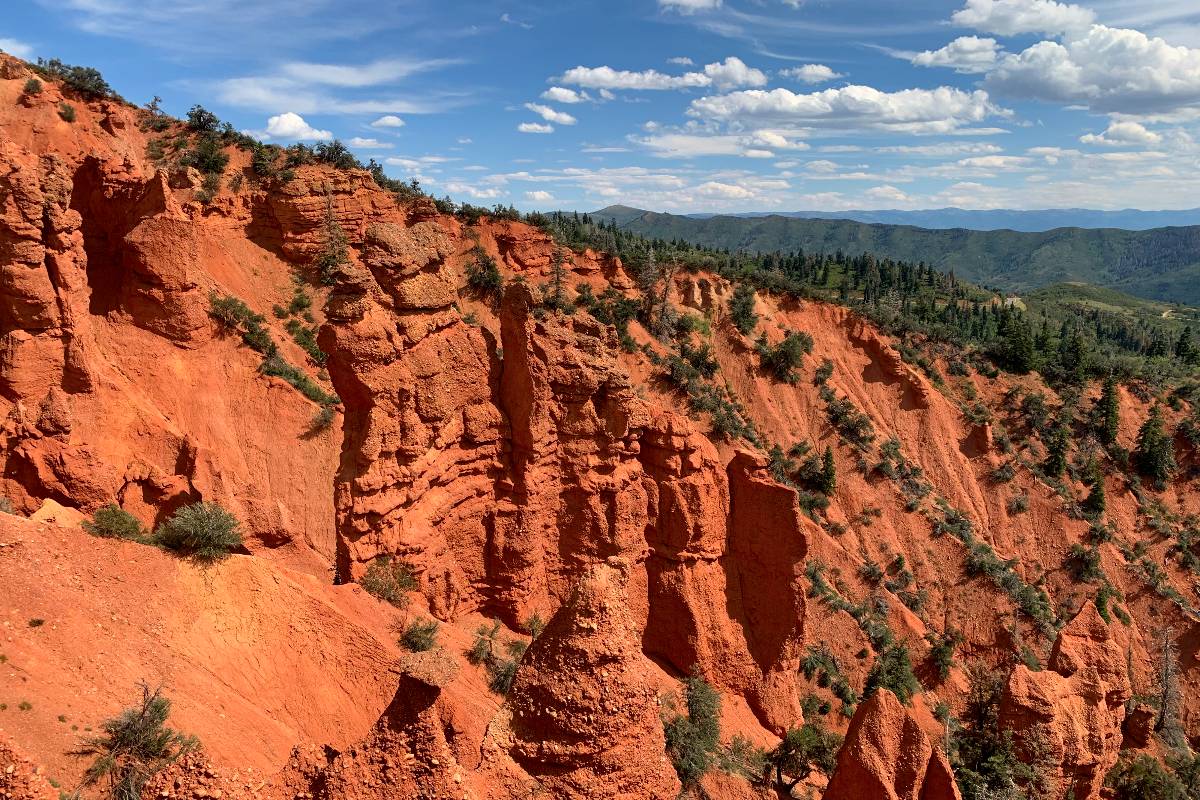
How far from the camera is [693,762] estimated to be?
18.1 metres

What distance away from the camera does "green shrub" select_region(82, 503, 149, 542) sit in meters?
15.2

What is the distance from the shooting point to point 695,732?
19.1 metres

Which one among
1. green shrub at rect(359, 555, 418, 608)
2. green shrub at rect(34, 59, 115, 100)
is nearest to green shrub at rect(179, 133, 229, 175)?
green shrub at rect(34, 59, 115, 100)

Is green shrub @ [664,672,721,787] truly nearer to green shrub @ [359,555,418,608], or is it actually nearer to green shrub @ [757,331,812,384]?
green shrub @ [359,555,418,608]

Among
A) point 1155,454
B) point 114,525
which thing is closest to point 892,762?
point 114,525

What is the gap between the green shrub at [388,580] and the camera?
17.5 meters

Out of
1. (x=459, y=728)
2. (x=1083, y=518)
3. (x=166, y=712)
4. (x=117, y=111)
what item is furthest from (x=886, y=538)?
(x=117, y=111)

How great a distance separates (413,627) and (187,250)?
53.7ft

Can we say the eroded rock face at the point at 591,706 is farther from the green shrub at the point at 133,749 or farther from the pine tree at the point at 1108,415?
the pine tree at the point at 1108,415

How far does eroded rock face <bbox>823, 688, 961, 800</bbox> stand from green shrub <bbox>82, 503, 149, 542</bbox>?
57.2 ft

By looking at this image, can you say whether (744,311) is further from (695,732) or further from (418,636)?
(418,636)

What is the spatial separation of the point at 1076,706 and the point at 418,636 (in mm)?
18086

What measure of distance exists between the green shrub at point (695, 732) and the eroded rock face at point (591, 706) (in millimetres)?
7092

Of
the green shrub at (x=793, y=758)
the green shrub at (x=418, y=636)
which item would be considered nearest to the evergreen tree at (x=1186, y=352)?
the green shrub at (x=793, y=758)
